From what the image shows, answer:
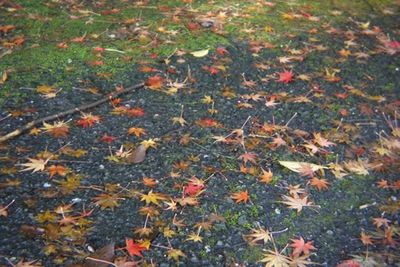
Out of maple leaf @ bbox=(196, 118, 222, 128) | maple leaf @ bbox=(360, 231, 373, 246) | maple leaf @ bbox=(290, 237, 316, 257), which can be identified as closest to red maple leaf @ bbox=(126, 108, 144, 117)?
maple leaf @ bbox=(196, 118, 222, 128)

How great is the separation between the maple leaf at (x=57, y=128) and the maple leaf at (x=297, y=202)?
5.47ft

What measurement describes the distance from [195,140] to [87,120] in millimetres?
859

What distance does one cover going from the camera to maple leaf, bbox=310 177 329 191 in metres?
3.02

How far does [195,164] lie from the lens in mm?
3107

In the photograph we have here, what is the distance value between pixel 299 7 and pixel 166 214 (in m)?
4.06

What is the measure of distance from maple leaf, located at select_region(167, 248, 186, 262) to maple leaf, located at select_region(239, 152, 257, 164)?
96cm

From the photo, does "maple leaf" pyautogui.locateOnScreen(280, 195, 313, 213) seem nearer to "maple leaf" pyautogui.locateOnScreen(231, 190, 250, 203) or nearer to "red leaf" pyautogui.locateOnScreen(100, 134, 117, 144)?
"maple leaf" pyautogui.locateOnScreen(231, 190, 250, 203)

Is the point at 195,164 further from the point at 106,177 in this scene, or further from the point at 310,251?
the point at 310,251

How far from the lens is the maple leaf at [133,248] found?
95.0 inches

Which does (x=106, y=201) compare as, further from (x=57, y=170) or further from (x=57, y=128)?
(x=57, y=128)

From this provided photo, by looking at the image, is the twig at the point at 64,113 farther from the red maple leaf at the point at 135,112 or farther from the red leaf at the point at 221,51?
the red leaf at the point at 221,51

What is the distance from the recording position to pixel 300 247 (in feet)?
8.45

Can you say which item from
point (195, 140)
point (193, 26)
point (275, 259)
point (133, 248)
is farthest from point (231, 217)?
point (193, 26)

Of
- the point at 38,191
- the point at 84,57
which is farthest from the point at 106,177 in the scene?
the point at 84,57
